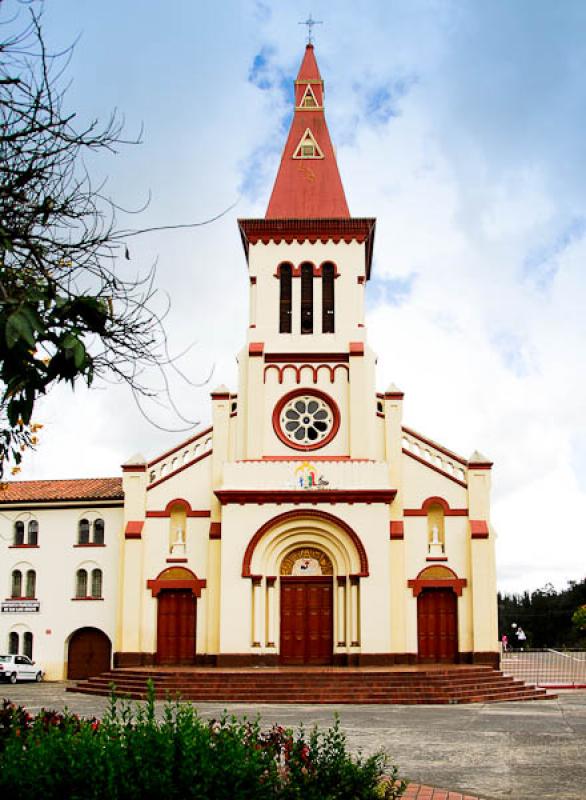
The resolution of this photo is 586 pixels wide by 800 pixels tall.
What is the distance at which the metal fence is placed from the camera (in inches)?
1401

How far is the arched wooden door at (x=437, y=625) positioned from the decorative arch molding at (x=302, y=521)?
2.74 meters

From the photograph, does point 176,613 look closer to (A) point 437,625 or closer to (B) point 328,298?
(A) point 437,625

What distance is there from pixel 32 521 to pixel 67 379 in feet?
111

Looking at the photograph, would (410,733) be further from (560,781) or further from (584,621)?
(584,621)

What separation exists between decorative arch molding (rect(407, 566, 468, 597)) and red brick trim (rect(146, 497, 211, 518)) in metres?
7.84

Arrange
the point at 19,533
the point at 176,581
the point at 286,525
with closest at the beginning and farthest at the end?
1. the point at 286,525
2. the point at 176,581
3. the point at 19,533

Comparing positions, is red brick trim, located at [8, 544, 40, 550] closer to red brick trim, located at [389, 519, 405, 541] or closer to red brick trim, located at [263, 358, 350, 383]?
red brick trim, located at [263, 358, 350, 383]

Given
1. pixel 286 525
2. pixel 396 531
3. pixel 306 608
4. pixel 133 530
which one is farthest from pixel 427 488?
pixel 133 530

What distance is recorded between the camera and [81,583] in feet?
122

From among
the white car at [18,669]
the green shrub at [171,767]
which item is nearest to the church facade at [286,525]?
the white car at [18,669]

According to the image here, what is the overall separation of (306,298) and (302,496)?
8196 mm

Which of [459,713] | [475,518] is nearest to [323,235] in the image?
[475,518]

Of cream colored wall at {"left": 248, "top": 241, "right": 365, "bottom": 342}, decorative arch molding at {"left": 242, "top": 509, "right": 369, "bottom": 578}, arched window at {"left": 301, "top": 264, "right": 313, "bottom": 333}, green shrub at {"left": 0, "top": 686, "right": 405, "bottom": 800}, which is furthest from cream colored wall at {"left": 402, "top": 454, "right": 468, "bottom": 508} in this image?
green shrub at {"left": 0, "top": 686, "right": 405, "bottom": 800}

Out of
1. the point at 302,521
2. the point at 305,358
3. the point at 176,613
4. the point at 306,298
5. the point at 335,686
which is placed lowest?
the point at 335,686
